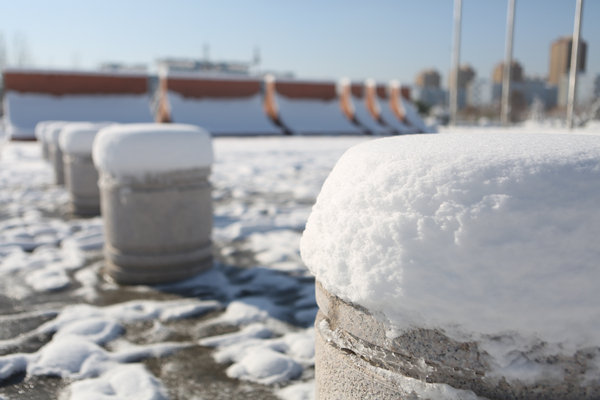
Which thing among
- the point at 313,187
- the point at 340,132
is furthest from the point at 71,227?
the point at 340,132

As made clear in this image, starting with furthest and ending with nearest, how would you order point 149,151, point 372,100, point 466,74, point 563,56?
point 466,74 < point 372,100 < point 563,56 < point 149,151

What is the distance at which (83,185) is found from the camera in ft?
18.6

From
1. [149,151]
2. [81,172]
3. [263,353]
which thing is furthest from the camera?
[81,172]

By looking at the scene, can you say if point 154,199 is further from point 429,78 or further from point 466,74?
point 429,78

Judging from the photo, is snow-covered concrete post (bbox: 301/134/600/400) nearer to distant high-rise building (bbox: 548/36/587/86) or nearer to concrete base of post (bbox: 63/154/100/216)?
concrete base of post (bbox: 63/154/100/216)

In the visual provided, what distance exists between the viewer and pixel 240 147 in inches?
573

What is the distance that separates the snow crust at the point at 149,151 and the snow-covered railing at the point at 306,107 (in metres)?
16.4

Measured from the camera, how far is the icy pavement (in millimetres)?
2240

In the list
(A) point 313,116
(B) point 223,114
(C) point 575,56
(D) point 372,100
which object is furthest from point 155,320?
(D) point 372,100

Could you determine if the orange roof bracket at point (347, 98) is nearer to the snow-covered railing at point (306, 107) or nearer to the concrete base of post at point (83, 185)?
the snow-covered railing at point (306, 107)

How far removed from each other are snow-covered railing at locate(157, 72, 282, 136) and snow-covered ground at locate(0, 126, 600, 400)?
13.7 meters

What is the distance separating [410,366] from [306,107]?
2056 centimetres

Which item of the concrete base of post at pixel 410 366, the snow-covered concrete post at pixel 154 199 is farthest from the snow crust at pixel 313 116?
the concrete base of post at pixel 410 366

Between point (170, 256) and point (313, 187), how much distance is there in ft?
13.6
